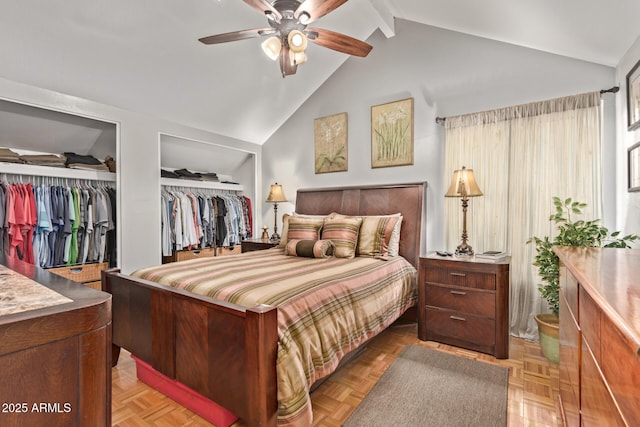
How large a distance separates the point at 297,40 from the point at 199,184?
304 cm

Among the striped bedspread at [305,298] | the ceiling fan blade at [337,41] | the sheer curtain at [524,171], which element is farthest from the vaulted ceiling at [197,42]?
the striped bedspread at [305,298]

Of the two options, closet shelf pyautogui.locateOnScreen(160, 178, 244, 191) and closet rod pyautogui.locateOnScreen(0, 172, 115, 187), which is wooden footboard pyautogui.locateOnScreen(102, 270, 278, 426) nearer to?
closet rod pyautogui.locateOnScreen(0, 172, 115, 187)

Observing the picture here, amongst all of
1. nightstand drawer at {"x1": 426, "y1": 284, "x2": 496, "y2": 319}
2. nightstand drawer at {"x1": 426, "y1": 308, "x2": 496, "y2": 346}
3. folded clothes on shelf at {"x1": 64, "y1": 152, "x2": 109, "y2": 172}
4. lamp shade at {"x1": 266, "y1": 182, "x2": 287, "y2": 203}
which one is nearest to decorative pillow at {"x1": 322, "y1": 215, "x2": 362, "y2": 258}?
nightstand drawer at {"x1": 426, "y1": 284, "x2": 496, "y2": 319}

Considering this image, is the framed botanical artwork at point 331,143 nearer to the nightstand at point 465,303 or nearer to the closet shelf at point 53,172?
the nightstand at point 465,303

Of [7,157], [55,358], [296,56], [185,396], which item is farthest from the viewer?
[7,157]

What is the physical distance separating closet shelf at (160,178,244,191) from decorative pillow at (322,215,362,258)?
2227mm

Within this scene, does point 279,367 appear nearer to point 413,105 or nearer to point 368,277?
point 368,277

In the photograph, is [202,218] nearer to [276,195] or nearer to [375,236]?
[276,195]

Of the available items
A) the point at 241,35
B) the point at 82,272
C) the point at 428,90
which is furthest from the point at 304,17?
the point at 82,272

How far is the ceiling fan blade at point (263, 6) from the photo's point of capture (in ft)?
6.33

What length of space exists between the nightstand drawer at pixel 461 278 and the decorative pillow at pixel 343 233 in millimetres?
712

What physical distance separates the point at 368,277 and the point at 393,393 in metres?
0.76

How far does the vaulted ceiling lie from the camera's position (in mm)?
2289

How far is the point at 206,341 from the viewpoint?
5.43 ft
